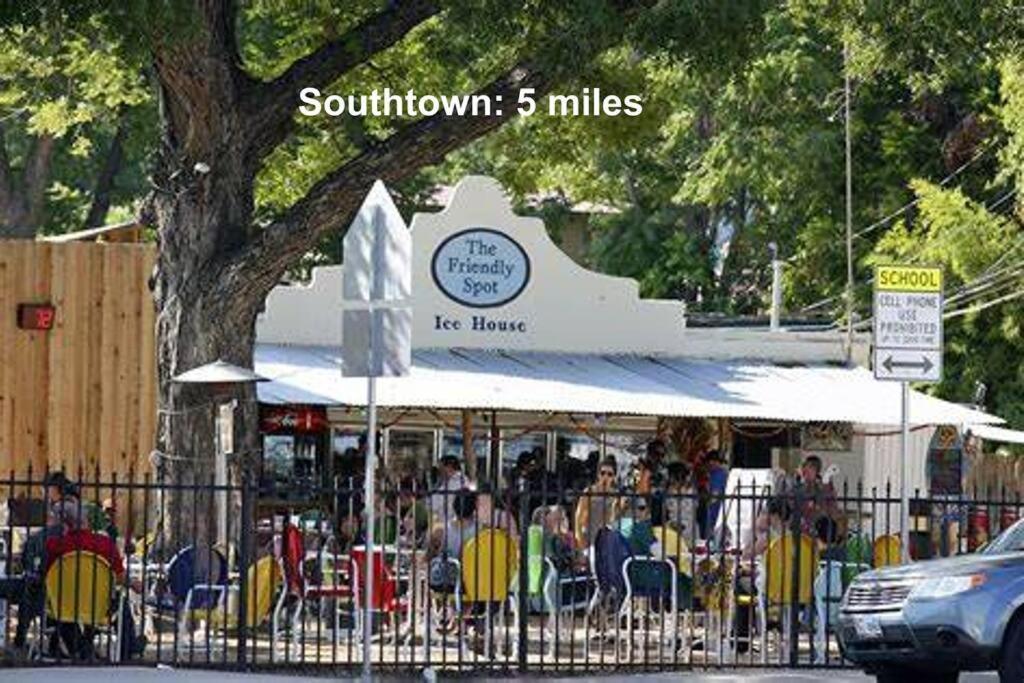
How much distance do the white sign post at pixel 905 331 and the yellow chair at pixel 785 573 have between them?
1.06 meters

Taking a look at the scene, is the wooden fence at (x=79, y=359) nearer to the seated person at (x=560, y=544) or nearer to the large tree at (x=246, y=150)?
→ the large tree at (x=246, y=150)

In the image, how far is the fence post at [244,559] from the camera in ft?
58.6

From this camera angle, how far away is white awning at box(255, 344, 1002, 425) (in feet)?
91.4

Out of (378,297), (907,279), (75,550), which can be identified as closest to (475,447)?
(907,279)

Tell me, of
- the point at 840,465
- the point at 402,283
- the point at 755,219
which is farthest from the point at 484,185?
the point at 755,219

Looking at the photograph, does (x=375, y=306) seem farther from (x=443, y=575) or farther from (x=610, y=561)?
(x=610, y=561)

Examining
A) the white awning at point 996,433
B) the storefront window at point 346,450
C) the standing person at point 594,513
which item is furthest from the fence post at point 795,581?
the white awning at point 996,433

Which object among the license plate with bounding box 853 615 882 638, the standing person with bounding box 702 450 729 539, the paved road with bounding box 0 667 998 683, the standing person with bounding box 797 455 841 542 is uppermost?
the standing person with bounding box 702 450 729 539

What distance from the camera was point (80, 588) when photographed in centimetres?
1797

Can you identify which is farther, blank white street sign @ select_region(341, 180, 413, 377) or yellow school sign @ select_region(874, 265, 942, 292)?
yellow school sign @ select_region(874, 265, 942, 292)

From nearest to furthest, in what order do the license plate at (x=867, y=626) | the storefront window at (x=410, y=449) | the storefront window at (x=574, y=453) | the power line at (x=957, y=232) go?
the license plate at (x=867, y=626), the storefront window at (x=574, y=453), the storefront window at (x=410, y=449), the power line at (x=957, y=232)

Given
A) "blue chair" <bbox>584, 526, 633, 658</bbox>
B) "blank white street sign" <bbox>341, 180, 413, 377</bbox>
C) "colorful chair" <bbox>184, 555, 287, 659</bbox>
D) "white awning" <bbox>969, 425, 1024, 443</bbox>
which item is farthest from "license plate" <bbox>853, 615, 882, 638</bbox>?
"white awning" <bbox>969, 425, 1024, 443</bbox>

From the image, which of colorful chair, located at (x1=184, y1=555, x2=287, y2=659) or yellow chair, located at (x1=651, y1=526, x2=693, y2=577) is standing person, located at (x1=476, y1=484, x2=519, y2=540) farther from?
colorful chair, located at (x1=184, y1=555, x2=287, y2=659)

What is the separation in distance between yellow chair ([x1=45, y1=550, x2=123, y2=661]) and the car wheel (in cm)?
614
